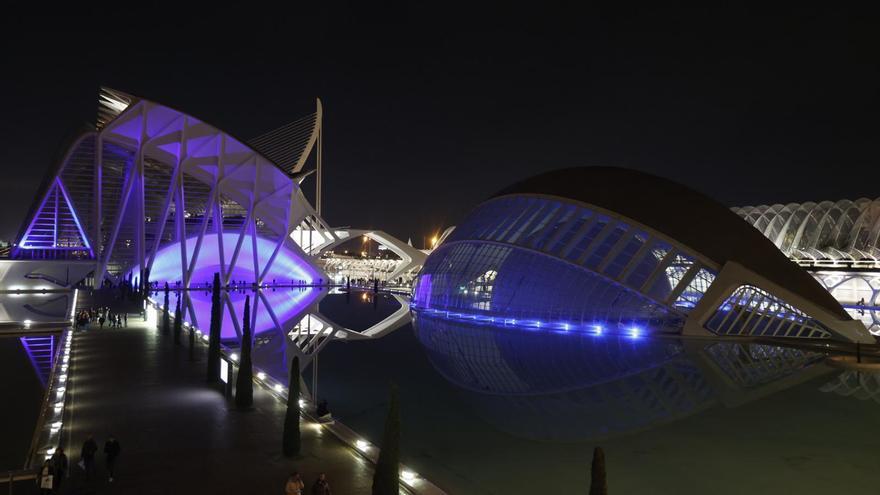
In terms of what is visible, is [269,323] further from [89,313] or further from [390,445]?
[390,445]

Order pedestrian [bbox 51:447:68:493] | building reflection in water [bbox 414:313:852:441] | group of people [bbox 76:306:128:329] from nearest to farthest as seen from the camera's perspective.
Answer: pedestrian [bbox 51:447:68:493]
building reflection in water [bbox 414:313:852:441]
group of people [bbox 76:306:128:329]

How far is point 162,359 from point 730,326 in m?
23.0

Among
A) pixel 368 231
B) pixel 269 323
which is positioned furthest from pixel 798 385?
pixel 368 231

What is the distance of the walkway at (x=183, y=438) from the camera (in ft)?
31.8

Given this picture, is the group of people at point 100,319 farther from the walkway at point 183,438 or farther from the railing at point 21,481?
the railing at point 21,481

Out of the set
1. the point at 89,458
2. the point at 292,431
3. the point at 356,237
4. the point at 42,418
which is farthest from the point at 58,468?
the point at 356,237

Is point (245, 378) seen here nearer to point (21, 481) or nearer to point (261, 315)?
point (21, 481)

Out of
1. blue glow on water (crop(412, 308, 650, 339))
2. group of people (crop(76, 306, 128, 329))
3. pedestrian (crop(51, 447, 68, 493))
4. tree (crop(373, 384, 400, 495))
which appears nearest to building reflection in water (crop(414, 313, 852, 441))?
blue glow on water (crop(412, 308, 650, 339))

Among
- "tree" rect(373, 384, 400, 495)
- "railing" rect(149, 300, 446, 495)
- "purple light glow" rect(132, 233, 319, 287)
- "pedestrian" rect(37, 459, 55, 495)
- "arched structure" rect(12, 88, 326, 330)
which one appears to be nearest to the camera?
"tree" rect(373, 384, 400, 495)

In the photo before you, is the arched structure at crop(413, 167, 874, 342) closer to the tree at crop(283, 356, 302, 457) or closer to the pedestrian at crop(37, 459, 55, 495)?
the tree at crop(283, 356, 302, 457)

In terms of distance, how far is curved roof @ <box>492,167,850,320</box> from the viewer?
2927 cm

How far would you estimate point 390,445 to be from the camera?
860 centimetres

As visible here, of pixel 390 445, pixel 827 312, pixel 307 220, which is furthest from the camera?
pixel 307 220

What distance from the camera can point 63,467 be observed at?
963 centimetres
